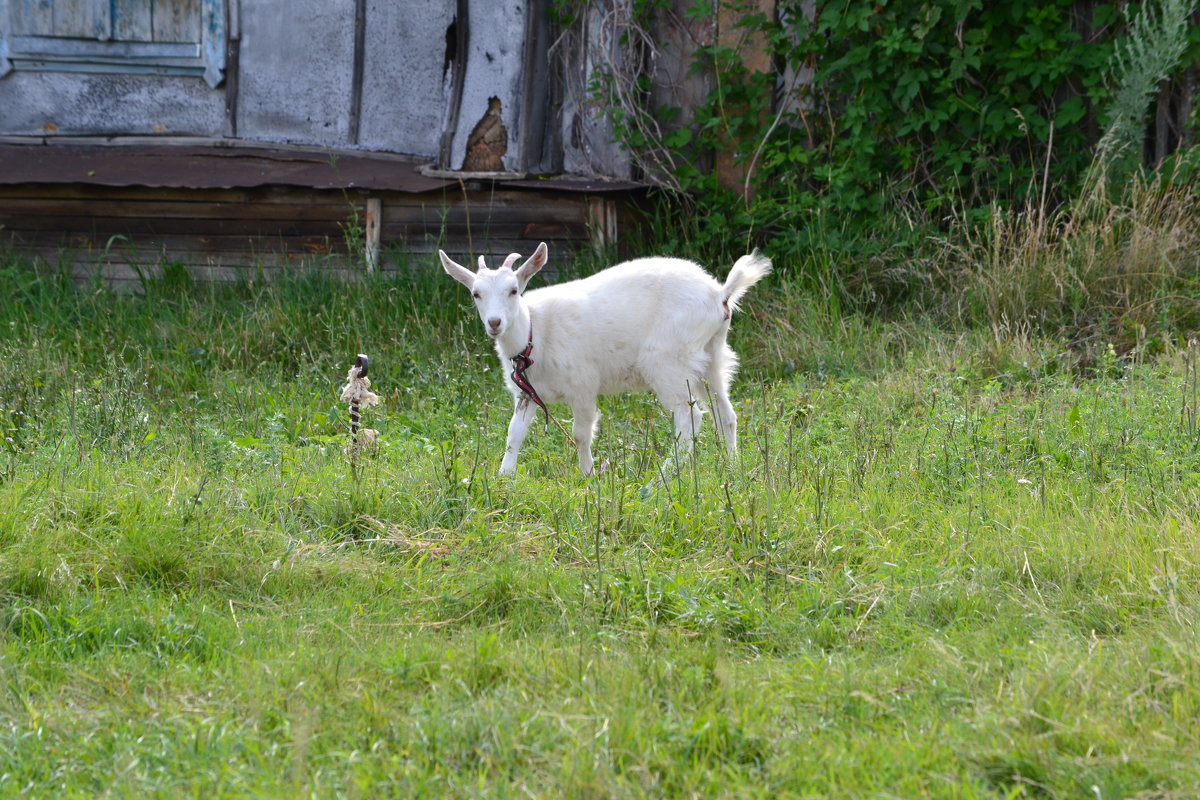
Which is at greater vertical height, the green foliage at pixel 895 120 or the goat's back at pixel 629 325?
the green foliage at pixel 895 120

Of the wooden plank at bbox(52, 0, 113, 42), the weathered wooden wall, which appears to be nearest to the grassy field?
the weathered wooden wall

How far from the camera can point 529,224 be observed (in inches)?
345

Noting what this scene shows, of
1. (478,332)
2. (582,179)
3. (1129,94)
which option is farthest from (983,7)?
(478,332)

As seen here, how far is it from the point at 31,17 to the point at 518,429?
22.0 ft

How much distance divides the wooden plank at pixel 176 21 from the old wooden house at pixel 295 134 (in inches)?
0.6

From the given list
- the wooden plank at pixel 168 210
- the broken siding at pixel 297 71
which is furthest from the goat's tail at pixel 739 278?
the broken siding at pixel 297 71

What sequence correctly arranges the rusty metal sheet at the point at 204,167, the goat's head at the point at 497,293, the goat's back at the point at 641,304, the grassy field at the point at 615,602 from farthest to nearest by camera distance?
1. the rusty metal sheet at the point at 204,167
2. the goat's back at the point at 641,304
3. the goat's head at the point at 497,293
4. the grassy field at the point at 615,602

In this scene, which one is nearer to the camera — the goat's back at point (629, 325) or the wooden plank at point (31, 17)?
the goat's back at point (629, 325)

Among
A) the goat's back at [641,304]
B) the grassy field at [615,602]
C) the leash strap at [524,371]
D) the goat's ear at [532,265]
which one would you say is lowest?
the grassy field at [615,602]

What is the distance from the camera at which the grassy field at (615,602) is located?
107 inches

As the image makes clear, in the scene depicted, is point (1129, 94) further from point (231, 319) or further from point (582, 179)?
point (231, 319)

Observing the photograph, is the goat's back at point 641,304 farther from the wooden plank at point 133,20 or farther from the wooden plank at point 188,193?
Answer: the wooden plank at point 133,20

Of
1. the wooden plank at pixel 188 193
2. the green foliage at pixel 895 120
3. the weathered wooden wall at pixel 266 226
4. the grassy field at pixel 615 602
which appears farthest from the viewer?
the wooden plank at pixel 188 193

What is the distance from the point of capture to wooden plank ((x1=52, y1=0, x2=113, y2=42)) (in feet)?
31.6
